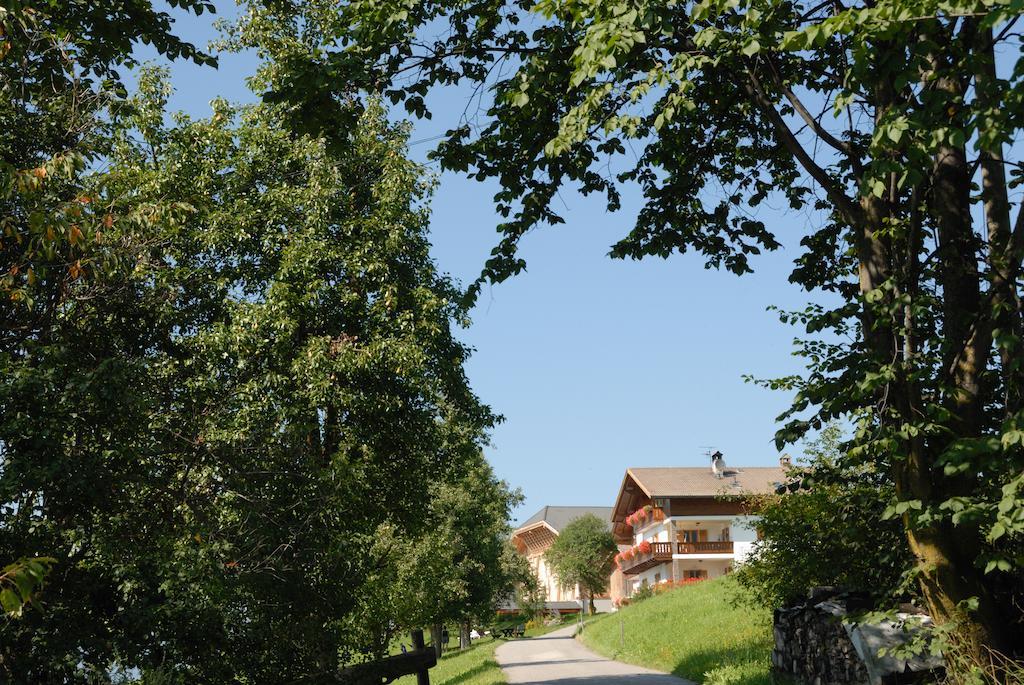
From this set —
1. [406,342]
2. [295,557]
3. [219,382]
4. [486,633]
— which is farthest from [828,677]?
[486,633]

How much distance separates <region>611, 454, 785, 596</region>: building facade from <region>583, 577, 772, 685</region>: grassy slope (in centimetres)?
2073

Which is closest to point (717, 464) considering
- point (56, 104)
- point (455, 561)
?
point (455, 561)

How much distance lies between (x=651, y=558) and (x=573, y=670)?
3977 cm

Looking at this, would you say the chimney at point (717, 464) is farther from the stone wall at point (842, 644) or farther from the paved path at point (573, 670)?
the stone wall at point (842, 644)

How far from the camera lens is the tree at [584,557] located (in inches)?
2849

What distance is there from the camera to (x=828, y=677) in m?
12.8

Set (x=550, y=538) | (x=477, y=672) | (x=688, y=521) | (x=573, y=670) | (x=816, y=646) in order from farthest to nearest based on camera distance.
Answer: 1. (x=550, y=538)
2. (x=688, y=521)
3. (x=477, y=672)
4. (x=573, y=670)
5. (x=816, y=646)

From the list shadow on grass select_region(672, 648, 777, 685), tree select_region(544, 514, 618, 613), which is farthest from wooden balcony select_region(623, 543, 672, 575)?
shadow on grass select_region(672, 648, 777, 685)

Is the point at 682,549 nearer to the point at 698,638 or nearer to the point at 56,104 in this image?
the point at 698,638

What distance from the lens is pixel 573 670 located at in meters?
26.0

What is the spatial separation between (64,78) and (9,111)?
0.71 meters

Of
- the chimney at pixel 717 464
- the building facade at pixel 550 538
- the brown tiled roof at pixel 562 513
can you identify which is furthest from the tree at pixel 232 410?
the brown tiled roof at pixel 562 513

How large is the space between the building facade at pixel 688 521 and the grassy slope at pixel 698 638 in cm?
2073

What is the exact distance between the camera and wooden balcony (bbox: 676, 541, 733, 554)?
63094 millimetres
